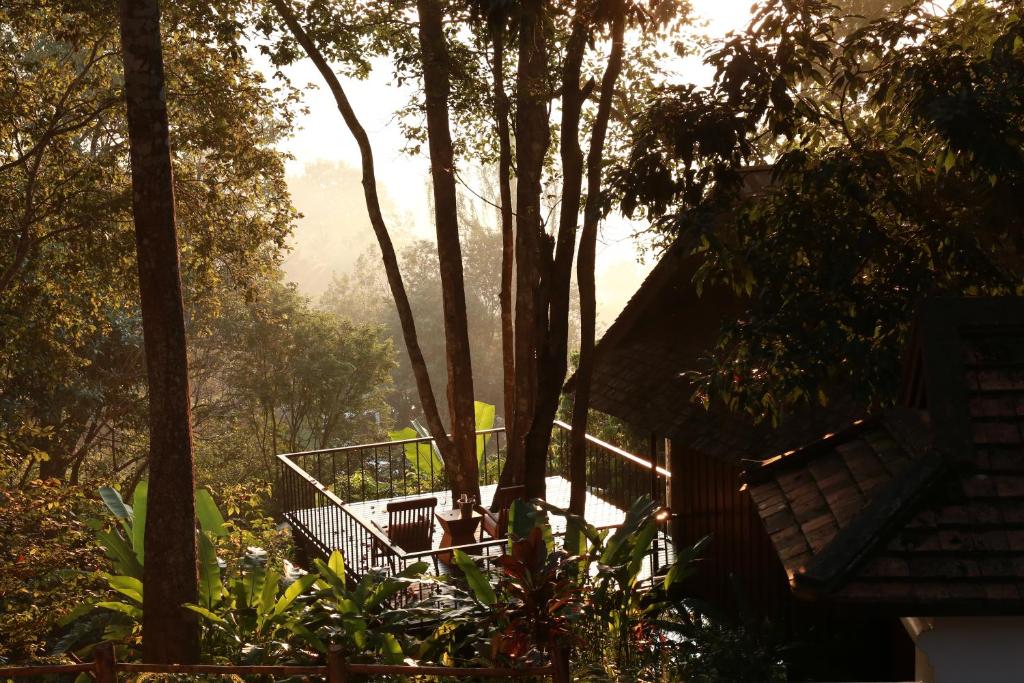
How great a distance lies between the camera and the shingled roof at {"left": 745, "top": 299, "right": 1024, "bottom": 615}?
14.2 ft

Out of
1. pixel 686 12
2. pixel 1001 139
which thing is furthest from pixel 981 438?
pixel 686 12

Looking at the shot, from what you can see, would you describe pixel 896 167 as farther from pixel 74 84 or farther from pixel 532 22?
pixel 74 84

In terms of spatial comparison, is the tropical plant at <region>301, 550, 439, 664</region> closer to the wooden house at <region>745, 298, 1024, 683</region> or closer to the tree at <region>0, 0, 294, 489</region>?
the wooden house at <region>745, 298, 1024, 683</region>

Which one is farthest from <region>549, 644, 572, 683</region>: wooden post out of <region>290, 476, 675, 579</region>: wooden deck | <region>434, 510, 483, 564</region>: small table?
<region>434, 510, 483, 564</region>: small table

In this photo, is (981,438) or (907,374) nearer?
(981,438)

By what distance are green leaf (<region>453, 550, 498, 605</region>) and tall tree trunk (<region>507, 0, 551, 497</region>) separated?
8.15 ft

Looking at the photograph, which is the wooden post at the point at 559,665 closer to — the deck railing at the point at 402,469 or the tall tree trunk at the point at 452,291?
the tall tree trunk at the point at 452,291

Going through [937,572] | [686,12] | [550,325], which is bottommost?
[937,572]

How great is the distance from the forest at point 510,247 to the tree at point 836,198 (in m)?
0.03

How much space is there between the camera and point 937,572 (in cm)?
437

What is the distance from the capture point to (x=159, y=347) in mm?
9477

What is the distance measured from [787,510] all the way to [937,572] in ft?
3.95

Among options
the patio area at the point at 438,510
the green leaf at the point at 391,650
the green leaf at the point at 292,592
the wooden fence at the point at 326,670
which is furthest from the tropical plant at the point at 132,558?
the wooden fence at the point at 326,670

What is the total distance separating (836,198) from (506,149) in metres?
6.74
